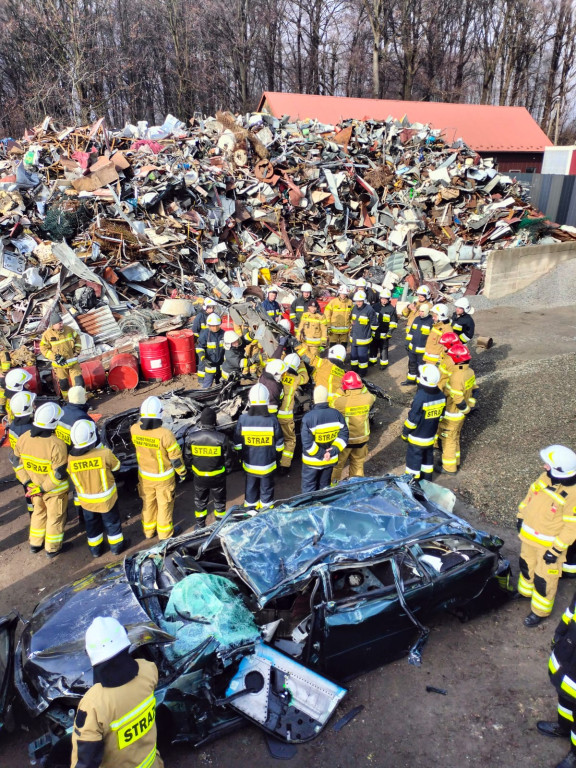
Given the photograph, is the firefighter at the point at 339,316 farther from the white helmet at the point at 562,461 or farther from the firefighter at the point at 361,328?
the white helmet at the point at 562,461

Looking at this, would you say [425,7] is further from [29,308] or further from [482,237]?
[29,308]

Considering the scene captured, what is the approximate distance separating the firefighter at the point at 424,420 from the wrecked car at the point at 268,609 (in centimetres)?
185

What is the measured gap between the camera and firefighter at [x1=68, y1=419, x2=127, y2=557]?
5.48 metres

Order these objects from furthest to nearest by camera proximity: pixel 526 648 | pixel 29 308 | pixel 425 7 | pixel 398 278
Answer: pixel 425 7 → pixel 398 278 → pixel 29 308 → pixel 526 648

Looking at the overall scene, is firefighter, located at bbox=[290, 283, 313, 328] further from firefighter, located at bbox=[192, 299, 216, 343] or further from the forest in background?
the forest in background

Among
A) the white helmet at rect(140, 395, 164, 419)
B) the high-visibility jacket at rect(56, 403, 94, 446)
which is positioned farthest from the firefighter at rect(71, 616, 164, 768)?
the high-visibility jacket at rect(56, 403, 94, 446)

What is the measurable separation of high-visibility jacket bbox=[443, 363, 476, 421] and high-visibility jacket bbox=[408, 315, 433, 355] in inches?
110

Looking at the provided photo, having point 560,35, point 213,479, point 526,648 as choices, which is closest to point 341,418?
point 213,479

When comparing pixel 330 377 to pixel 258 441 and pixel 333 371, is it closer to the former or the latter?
pixel 333 371

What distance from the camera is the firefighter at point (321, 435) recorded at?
604cm

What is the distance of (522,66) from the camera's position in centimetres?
4238

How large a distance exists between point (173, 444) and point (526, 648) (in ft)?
13.2

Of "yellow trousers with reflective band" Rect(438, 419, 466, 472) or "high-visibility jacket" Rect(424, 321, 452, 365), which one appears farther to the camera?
"high-visibility jacket" Rect(424, 321, 452, 365)

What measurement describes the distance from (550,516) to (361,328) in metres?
A: 6.42
